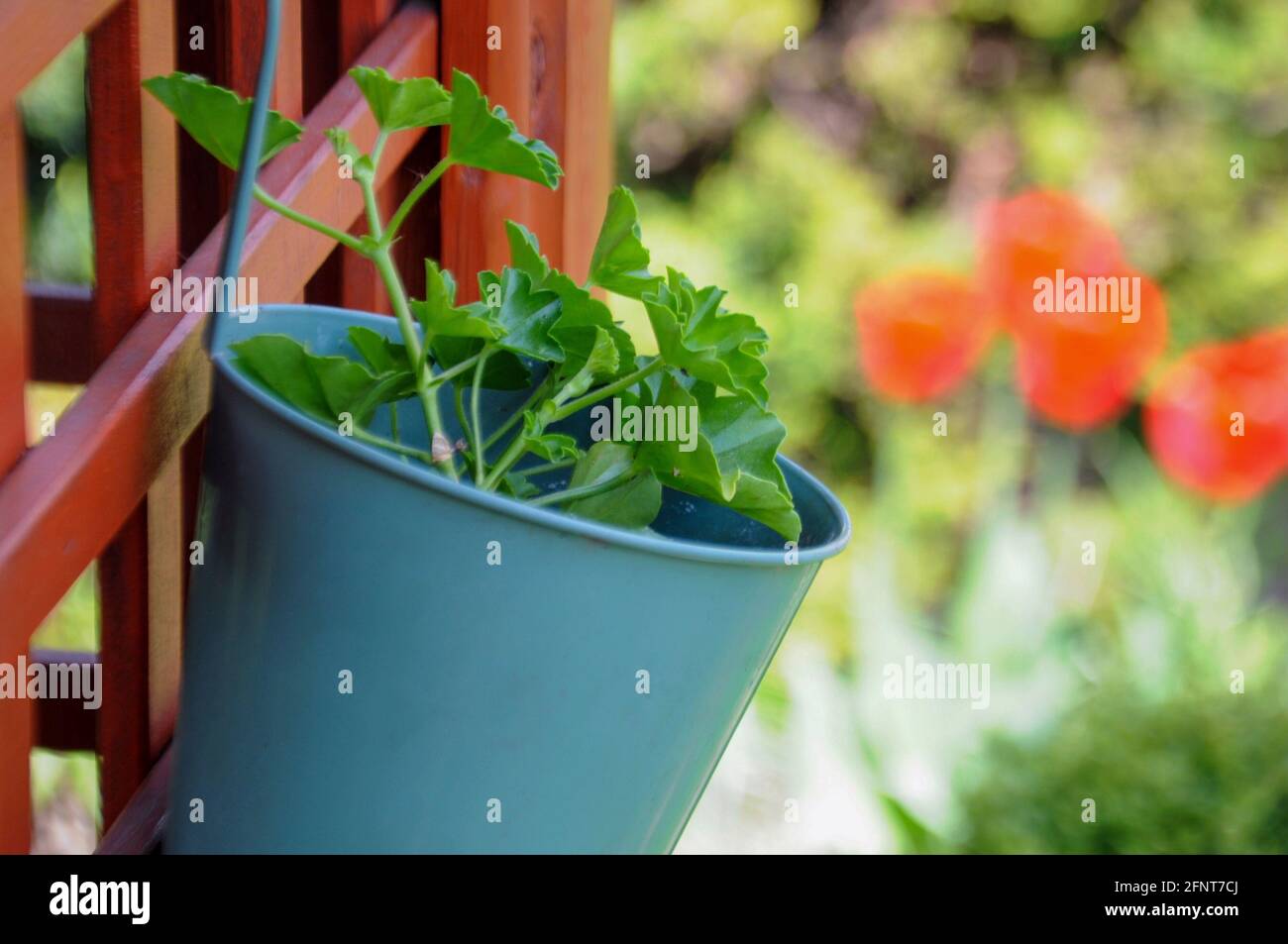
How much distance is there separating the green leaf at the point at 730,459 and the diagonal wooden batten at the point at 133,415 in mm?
210

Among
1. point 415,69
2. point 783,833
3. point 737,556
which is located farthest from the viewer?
point 783,833

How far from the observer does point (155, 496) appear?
66 centimetres

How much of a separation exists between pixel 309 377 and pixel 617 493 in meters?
0.12

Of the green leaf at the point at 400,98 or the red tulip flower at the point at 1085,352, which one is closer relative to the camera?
the green leaf at the point at 400,98

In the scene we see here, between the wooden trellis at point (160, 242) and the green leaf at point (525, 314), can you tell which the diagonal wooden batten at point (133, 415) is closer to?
the wooden trellis at point (160, 242)

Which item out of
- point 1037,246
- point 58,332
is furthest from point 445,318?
point 1037,246

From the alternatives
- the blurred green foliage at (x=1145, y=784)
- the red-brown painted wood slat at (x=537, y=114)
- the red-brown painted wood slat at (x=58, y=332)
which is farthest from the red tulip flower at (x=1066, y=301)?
the red-brown painted wood slat at (x=58, y=332)

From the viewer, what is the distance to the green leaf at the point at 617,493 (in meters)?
0.54

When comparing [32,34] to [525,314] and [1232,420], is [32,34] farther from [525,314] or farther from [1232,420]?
[1232,420]

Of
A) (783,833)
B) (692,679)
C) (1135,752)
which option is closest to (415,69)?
(692,679)

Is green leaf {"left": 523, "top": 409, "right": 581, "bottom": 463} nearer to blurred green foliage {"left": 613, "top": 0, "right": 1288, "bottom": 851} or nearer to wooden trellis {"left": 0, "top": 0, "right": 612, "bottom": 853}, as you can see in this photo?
wooden trellis {"left": 0, "top": 0, "right": 612, "bottom": 853}

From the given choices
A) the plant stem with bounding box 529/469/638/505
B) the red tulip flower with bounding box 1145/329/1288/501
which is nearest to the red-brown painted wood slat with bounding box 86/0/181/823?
the plant stem with bounding box 529/469/638/505

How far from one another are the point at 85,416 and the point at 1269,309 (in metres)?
2.31

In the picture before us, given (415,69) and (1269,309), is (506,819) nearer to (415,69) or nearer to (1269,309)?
(415,69)
